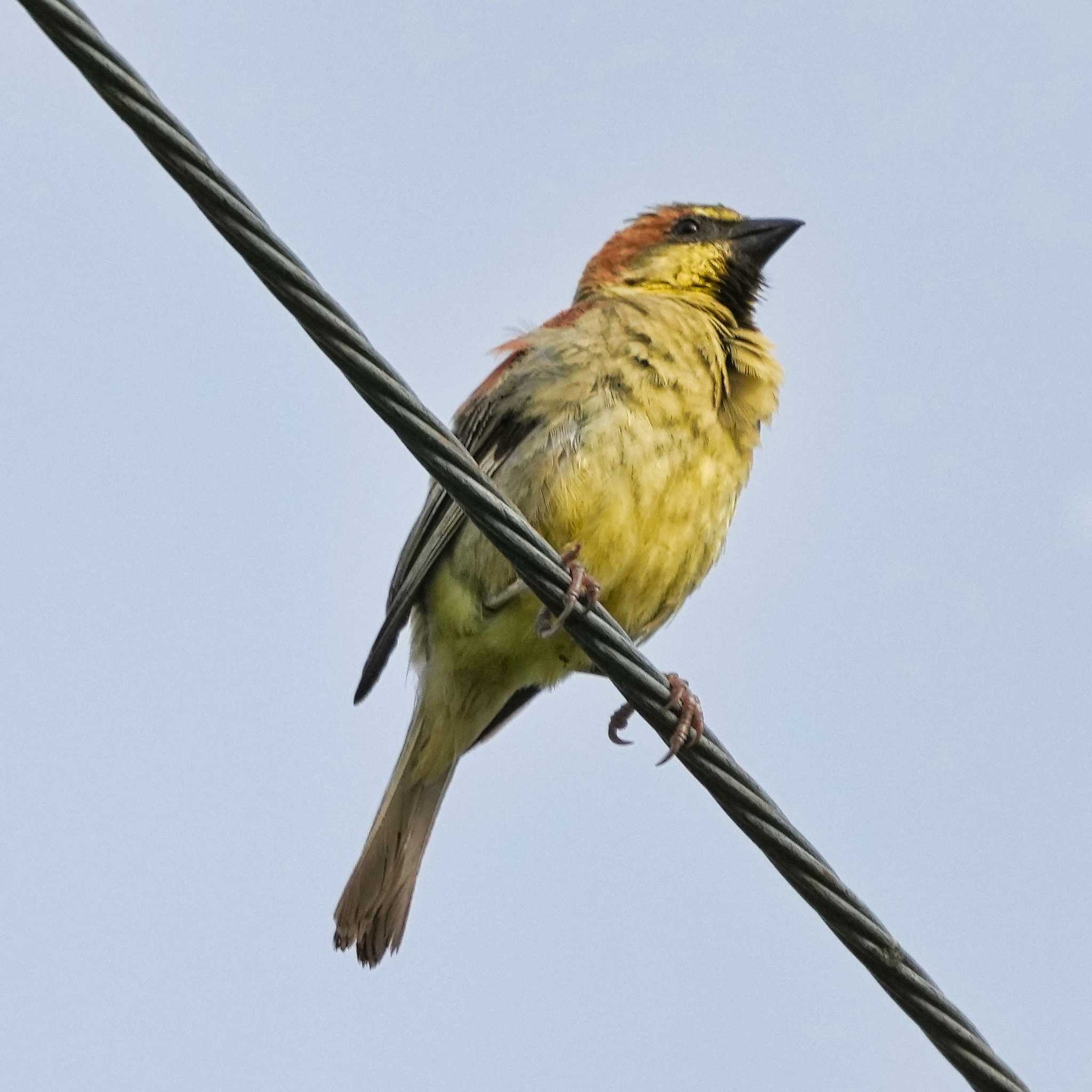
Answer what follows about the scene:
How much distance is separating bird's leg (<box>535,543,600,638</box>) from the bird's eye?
7.30ft

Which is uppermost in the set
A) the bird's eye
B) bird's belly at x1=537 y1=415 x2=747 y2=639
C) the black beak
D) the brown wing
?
the bird's eye

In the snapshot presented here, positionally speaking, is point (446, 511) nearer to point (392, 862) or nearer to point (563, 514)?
point (563, 514)

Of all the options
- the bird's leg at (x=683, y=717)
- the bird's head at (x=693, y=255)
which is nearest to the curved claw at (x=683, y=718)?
the bird's leg at (x=683, y=717)

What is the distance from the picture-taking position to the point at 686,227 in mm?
6984

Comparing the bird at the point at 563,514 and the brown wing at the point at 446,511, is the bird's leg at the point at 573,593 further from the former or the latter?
the brown wing at the point at 446,511

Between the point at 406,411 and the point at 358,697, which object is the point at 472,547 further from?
the point at 406,411

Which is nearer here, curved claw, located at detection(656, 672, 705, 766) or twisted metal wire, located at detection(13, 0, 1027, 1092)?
twisted metal wire, located at detection(13, 0, 1027, 1092)

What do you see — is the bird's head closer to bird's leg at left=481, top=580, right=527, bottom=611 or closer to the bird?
the bird

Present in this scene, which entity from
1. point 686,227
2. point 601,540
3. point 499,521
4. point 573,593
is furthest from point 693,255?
point 499,521

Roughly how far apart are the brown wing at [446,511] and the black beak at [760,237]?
1.42 m

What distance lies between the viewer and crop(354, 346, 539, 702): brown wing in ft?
18.3

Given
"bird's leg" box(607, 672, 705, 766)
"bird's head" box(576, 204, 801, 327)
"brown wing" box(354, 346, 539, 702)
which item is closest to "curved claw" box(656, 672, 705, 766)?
"bird's leg" box(607, 672, 705, 766)

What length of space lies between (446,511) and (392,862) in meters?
1.36

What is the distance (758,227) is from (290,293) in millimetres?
4182
